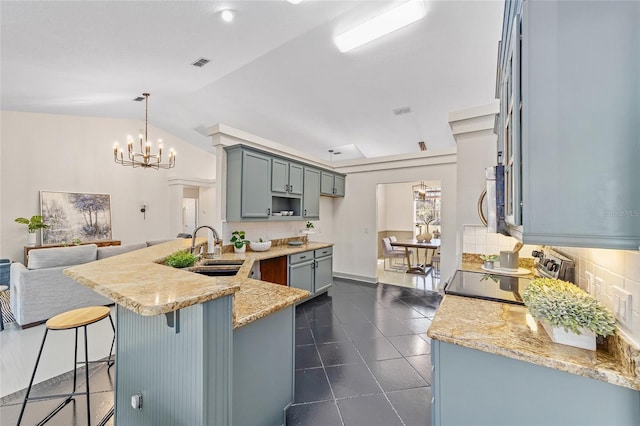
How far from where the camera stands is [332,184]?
211 inches

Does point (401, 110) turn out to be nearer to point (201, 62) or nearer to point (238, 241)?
point (201, 62)

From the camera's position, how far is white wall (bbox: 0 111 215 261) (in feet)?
17.9

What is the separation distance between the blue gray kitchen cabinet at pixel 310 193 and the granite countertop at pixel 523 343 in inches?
127

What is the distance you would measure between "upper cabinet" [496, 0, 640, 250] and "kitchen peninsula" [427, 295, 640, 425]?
44 centimetres

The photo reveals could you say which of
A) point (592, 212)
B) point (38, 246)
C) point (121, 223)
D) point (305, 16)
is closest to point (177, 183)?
point (121, 223)

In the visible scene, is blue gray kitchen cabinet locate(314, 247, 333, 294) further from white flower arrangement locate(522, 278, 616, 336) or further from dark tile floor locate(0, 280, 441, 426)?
white flower arrangement locate(522, 278, 616, 336)

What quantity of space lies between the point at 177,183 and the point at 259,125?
3556 millimetres

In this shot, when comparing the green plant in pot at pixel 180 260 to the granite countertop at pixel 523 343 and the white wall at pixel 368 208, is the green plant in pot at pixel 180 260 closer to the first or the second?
the granite countertop at pixel 523 343

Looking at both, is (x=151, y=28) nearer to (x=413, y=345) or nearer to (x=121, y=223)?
(x=413, y=345)

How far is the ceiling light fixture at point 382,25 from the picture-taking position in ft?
8.77

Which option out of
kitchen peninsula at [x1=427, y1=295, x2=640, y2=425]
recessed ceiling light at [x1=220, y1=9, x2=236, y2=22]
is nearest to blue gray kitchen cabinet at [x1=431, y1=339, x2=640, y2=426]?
kitchen peninsula at [x1=427, y1=295, x2=640, y2=425]

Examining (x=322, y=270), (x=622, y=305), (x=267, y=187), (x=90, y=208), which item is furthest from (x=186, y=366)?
(x=90, y=208)

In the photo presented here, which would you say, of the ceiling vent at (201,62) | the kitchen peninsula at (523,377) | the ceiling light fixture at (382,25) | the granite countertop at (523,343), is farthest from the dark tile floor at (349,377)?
the ceiling vent at (201,62)

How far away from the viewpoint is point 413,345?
2.83 meters
